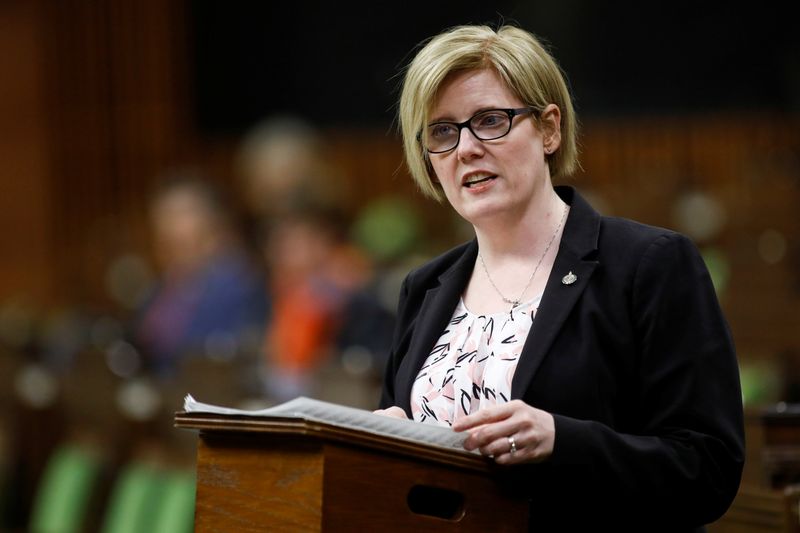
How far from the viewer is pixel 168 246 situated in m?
6.52

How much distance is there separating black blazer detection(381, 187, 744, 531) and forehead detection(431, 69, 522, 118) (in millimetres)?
259

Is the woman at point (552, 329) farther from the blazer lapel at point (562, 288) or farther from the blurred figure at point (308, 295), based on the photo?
the blurred figure at point (308, 295)


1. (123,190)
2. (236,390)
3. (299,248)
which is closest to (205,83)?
(123,190)

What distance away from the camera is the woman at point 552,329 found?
166cm

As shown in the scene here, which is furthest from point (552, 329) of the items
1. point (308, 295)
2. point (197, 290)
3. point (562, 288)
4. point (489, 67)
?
point (197, 290)

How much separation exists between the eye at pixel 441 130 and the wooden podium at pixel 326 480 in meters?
0.52

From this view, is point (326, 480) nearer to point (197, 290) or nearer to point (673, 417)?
point (673, 417)

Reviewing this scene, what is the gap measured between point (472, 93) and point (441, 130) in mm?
84

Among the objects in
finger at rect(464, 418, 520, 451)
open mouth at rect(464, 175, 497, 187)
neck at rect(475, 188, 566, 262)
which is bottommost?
finger at rect(464, 418, 520, 451)

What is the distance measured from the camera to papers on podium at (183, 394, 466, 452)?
1.59 meters

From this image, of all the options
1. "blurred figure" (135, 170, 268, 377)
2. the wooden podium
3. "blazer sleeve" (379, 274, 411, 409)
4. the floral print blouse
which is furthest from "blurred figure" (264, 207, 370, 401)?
the wooden podium

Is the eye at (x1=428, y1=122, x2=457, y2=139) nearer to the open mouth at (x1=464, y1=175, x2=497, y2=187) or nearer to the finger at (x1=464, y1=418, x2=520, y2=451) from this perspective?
the open mouth at (x1=464, y1=175, x2=497, y2=187)

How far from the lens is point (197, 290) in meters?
6.00

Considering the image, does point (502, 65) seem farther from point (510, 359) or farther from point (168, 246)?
point (168, 246)
